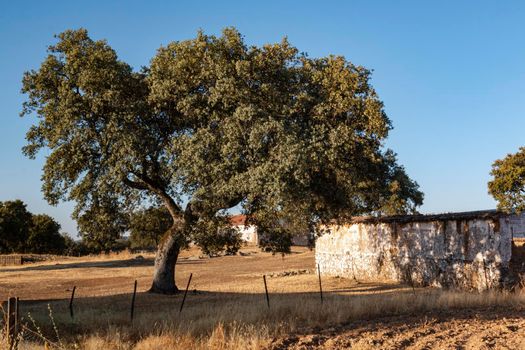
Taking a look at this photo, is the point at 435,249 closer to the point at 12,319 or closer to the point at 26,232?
the point at 12,319

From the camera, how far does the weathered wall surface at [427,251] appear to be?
27531 mm

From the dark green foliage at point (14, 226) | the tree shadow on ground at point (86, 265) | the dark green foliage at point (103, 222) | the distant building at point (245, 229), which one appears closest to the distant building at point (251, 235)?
the distant building at point (245, 229)

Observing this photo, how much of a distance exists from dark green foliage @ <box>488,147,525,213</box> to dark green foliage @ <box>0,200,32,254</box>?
69540 mm

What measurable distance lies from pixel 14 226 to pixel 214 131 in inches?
2702

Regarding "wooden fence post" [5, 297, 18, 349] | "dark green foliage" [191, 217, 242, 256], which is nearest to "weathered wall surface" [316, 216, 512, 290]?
"dark green foliage" [191, 217, 242, 256]

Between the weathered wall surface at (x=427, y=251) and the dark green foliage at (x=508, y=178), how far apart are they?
4.66 m

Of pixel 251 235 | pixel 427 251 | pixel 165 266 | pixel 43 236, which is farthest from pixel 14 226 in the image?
pixel 427 251

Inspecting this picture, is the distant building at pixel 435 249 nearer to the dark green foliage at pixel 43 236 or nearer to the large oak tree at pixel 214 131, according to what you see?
the large oak tree at pixel 214 131

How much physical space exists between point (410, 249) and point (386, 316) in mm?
16162

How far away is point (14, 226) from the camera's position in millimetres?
82125

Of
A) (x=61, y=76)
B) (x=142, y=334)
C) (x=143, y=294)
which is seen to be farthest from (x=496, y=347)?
(x=61, y=76)

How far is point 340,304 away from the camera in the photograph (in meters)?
19.6

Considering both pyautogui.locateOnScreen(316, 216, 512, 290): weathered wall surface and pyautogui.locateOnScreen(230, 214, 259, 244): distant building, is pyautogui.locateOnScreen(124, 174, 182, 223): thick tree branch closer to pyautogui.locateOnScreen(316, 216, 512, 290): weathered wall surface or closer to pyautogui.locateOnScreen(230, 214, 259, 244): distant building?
pyautogui.locateOnScreen(230, 214, 259, 244): distant building

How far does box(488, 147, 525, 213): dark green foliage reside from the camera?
3375 cm
